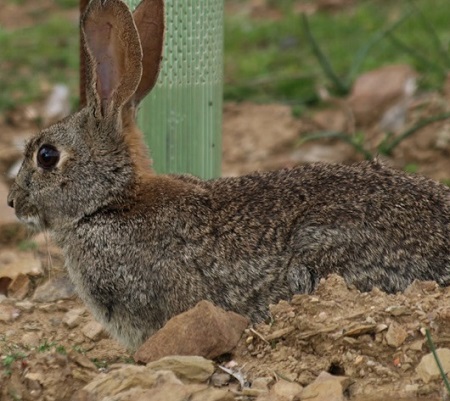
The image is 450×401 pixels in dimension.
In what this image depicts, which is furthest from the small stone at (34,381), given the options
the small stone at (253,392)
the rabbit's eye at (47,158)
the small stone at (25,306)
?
the small stone at (25,306)

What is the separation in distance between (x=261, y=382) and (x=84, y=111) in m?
1.63

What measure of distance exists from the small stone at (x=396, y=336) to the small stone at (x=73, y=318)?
1745 mm

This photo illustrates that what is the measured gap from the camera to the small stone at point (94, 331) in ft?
Result: 19.9

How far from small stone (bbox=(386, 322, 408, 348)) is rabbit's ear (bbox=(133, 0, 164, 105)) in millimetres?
1696

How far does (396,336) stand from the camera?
5016 mm

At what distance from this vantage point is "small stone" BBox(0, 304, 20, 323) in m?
6.16

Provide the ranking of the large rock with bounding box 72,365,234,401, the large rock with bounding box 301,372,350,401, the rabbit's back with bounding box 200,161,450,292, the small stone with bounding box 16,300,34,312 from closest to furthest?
the large rock with bounding box 72,365,234,401
the large rock with bounding box 301,372,350,401
the rabbit's back with bounding box 200,161,450,292
the small stone with bounding box 16,300,34,312

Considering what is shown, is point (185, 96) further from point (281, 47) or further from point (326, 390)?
point (281, 47)

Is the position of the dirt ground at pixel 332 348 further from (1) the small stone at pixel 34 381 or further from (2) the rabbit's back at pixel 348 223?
(2) the rabbit's back at pixel 348 223

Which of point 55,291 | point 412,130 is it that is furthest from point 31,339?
point 412,130

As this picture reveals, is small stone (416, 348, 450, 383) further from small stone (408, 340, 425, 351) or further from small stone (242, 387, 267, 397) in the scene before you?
small stone (242, 387, 267, 397)

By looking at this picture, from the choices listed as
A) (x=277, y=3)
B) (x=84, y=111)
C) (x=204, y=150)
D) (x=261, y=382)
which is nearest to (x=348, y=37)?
(x=277, y=3)

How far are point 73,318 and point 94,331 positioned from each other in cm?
18

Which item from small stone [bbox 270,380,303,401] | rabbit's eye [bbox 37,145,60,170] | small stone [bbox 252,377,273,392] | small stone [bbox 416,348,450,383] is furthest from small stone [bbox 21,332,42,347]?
small stone [bbox 416,348,450,383]
